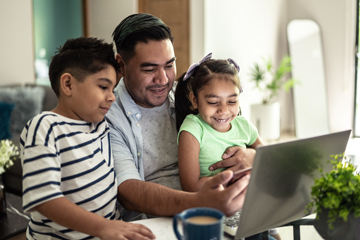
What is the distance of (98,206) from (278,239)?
1.98 feet

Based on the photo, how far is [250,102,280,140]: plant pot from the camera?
4859 mm

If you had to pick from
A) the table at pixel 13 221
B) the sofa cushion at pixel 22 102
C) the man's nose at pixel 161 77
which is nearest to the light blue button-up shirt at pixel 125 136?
the man's nose at pixel 161 77

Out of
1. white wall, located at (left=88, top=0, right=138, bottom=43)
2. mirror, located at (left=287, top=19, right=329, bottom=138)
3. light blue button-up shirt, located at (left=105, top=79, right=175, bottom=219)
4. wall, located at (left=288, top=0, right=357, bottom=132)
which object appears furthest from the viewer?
mirror, located at (left=287, top=19, right=329, bottom=138)

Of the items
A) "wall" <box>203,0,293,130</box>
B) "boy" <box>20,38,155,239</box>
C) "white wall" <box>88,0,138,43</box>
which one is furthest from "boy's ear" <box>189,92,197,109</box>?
"white wall" <box>88,0,138,43</box>

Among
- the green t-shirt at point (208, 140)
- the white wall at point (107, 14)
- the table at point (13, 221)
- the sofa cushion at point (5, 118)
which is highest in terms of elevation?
the white wall at point (107, 14)

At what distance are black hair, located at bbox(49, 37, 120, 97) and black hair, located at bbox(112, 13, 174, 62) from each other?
268 millimetres

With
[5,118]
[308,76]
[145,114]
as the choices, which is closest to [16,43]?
[5,118]

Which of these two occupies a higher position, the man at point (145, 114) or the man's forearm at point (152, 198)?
the man at point (145, 114)

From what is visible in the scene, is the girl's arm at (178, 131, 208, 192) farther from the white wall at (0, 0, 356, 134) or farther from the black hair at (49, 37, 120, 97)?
the white wall at (0, 0, 356, 134)

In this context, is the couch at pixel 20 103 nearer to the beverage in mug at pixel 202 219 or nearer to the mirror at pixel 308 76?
the beverage in mug at pixel 202 219

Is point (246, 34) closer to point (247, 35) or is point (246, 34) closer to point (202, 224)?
point (247, 35)

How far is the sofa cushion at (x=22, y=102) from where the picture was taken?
3541 mm

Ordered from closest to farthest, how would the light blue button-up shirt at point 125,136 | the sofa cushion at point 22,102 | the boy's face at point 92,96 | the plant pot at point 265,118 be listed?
the boy's face at point 92,96 → the light blue button-up shirt at point 125,136 → the sofa cushion at point 22,102 → the plant pot at point 265,118

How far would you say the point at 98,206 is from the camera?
3.67ft
